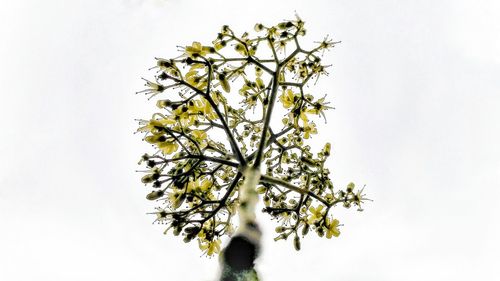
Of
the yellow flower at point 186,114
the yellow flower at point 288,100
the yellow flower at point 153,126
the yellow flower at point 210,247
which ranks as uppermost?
the yellow flower at point 288,100

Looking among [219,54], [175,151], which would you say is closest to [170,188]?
[175,151]

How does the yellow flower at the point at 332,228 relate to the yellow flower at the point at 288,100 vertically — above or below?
below

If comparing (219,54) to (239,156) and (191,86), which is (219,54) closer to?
(191,86)

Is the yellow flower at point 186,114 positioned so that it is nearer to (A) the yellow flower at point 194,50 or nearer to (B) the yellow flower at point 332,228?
(A) the yellow flower at point 194,50

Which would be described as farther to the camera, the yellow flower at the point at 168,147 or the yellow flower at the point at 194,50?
the yellow flower at the point at 194,50

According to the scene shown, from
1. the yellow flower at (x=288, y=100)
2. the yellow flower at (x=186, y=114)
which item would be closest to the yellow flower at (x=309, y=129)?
the yellow flower at (x=288, y=100)

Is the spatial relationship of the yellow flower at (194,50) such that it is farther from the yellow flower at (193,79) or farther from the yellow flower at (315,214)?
the yellow flower at (315,214)

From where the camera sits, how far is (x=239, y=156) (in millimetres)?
4633

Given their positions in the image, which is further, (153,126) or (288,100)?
(288,100)

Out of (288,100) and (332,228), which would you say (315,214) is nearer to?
(332,228)

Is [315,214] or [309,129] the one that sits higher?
[309,129]

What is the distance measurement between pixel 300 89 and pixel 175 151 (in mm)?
1943

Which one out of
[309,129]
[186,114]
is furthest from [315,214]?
[186,114]

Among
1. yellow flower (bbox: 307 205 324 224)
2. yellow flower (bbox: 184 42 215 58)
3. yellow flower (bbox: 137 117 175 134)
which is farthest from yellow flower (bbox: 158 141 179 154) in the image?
yellow flower (bbox: 307 205 324 224)
